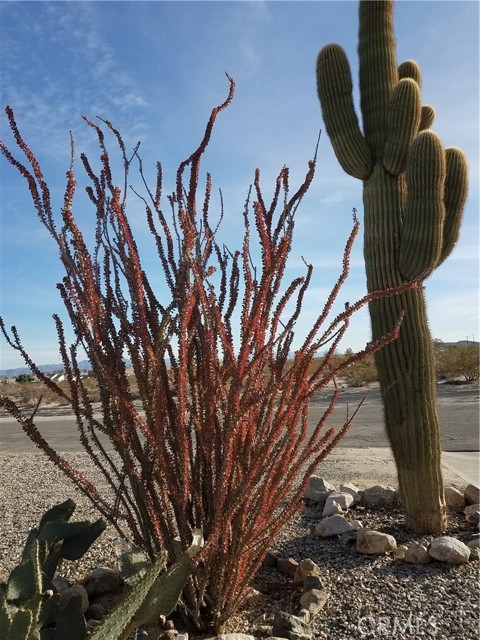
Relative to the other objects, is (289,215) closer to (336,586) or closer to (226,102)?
(226,102)

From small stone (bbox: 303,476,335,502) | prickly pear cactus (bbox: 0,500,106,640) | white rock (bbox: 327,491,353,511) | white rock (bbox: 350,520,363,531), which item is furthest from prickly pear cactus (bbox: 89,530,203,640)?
small stone (bbox: 303,476,335,502)

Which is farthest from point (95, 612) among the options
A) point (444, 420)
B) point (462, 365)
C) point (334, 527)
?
point (462, 365)

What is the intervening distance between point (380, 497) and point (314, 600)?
214 cm

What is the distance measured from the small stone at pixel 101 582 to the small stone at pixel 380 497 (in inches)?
94.0

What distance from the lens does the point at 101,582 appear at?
273 cm

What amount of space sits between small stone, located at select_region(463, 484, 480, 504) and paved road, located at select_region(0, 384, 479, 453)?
1.59 meters

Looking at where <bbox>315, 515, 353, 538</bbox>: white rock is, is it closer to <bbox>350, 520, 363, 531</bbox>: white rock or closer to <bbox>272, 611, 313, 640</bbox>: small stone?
<bbox>350, 520, 363, 531</bbox>: white rock

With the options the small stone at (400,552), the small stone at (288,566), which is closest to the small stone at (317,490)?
the small stone at (400,552)

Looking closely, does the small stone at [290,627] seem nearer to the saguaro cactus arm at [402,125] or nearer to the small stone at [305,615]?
the small stone at [305,615]

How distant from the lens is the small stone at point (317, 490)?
4.63 metres

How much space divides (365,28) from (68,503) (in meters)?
4.57

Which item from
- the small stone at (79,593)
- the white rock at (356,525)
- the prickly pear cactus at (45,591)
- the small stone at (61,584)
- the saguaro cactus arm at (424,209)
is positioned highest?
the saguaro cactus arm at (424,209)

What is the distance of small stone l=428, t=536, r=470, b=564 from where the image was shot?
10.4 feet

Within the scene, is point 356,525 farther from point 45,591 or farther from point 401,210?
point 401,210
